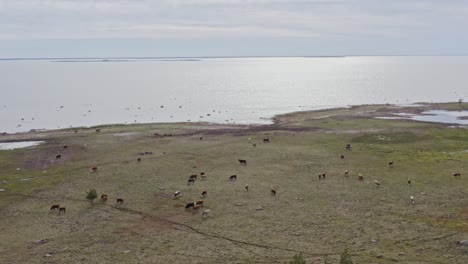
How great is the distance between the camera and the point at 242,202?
3928 centimetres

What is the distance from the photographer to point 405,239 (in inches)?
1211

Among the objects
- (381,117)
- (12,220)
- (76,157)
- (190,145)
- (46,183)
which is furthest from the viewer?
(381,117)

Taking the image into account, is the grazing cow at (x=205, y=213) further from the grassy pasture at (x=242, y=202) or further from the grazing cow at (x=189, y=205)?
the grazing cow at (x=189, y=205)

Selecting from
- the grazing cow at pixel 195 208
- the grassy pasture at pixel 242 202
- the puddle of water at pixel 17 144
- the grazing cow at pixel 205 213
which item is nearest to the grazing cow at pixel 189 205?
the grazing cow at pixel 195 208

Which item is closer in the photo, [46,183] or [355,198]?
[355,198]

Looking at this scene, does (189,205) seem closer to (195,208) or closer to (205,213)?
(195,208)

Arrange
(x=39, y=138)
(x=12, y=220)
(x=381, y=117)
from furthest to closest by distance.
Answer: (x=381, y=117) < (x=39, y=138) < (x=12, y=220)

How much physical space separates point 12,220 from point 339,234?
2545 cm

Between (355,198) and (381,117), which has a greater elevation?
(381,117)

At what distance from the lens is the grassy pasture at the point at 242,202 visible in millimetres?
29906

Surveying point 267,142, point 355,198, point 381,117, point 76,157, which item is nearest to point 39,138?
point 76,157

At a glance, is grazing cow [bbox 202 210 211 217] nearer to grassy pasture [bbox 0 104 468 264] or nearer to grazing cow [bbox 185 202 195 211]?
grassy pasture [bbox 0 104 468 264]

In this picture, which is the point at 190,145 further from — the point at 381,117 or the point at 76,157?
the point at 381,117

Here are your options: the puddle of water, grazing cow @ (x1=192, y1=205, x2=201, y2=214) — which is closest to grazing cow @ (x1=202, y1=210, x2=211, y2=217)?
grazing cow @ (x1=192, y1=205, x2=201, y2=214)
